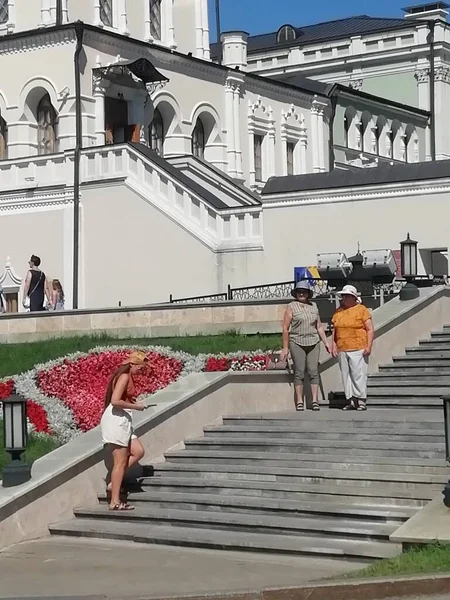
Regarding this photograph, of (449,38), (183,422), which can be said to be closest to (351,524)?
(183,422)

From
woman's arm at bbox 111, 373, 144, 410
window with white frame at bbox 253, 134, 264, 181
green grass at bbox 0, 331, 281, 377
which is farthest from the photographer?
window with white frame at bbox 253, 134, 264, 181

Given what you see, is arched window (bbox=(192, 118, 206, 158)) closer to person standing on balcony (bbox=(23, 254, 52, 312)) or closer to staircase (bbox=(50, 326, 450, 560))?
person standing on balcony (bbox=(23, 254, 52, 312))

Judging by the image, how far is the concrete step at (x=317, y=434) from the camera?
48.8 feet

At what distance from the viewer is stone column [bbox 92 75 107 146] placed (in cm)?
4025

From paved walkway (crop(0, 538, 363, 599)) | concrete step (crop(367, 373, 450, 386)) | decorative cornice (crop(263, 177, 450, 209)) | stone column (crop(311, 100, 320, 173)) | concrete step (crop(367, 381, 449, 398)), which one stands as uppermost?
stone column (crop(311, 100, 320, 173))

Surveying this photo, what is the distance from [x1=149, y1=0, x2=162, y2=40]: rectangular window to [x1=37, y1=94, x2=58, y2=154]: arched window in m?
5.88

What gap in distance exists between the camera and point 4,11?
4391 cm

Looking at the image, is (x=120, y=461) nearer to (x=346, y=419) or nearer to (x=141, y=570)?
(x=141, y=570)

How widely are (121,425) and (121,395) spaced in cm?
32

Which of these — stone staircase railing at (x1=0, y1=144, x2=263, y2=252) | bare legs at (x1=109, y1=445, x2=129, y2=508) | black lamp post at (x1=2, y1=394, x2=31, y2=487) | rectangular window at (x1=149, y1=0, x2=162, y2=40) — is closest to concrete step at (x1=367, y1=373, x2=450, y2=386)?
bare legs at (x1=109, y1=445, x2=129, y2=508)

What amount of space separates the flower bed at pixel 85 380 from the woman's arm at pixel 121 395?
300 cm

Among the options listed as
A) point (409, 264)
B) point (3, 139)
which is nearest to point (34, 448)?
point (409, 264)

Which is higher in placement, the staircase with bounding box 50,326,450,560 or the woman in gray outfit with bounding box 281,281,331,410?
the woman in gray outfit with bounding box 281,281,331,410

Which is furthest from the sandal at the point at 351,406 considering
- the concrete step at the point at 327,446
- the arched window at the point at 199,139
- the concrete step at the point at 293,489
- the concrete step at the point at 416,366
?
the arched window at the point at 199,139
